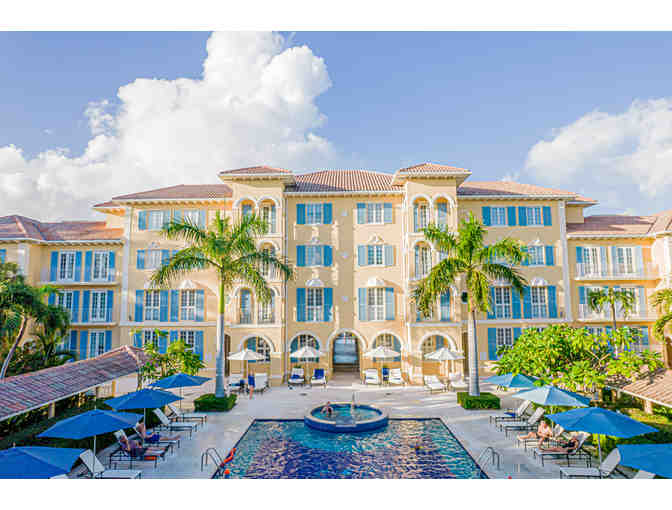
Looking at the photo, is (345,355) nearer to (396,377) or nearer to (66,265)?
(396,377)

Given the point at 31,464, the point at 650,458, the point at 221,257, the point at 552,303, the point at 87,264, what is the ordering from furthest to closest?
1. the point at 87,264
2. the point at 552,303
3. the point at 221,257
4. the point at 650,458
5. the point at 31,464

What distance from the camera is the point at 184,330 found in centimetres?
2811

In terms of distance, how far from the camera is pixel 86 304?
28562mm

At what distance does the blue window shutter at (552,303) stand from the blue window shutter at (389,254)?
10.5 m

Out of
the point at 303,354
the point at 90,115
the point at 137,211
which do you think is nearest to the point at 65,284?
the point at 137,211

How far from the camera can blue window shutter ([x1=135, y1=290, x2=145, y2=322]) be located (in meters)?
28.2

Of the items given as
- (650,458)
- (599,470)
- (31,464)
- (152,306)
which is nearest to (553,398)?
(599,470)

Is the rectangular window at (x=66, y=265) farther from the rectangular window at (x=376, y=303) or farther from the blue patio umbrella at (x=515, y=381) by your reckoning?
the blue patio umbrella at (x=515, y=381)

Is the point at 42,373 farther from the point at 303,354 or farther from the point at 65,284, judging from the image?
the point at 65,284

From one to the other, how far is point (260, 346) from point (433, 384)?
10989 mm

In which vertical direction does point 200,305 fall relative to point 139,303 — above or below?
below

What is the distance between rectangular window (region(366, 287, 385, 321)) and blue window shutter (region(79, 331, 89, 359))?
1844 centimetres

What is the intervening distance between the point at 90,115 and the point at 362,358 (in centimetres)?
1949

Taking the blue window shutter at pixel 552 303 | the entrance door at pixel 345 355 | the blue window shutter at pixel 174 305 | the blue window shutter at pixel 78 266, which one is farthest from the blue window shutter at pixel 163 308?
the blue window shutter at pixel 552 303
